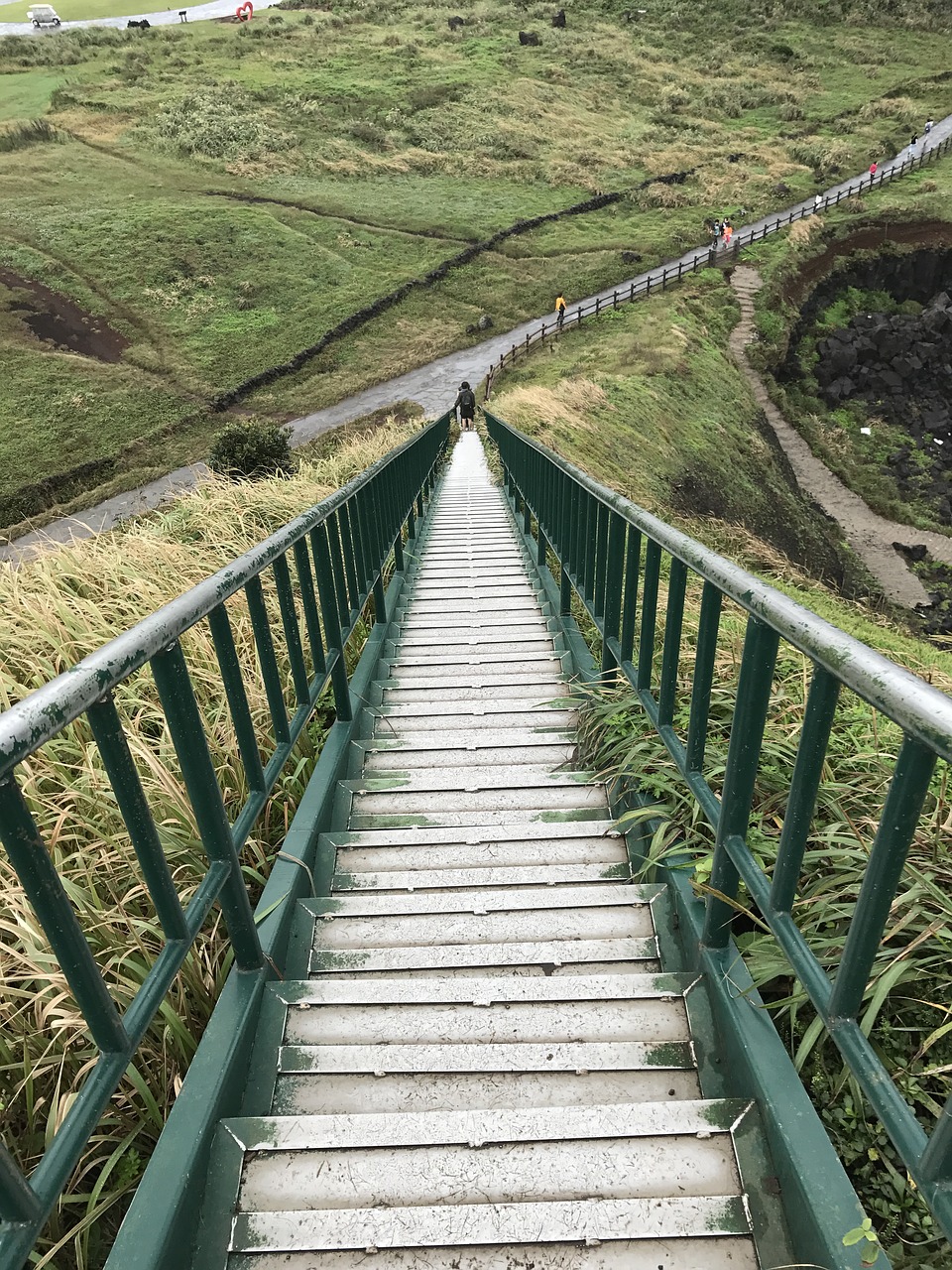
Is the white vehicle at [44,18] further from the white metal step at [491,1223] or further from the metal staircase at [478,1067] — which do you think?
the white metal step at [491,1223]

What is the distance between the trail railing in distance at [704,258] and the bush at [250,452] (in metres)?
12.3

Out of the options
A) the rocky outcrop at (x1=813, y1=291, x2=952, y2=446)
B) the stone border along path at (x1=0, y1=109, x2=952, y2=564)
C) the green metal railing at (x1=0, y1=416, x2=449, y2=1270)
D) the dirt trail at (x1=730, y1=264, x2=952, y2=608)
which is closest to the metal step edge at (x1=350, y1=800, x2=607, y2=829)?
the green metal railing at (x1=0, y1=416, x2=449, y2=1270)

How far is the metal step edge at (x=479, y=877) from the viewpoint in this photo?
2.52 meters

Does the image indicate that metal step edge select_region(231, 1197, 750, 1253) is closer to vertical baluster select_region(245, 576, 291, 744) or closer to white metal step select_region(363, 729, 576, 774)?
vertical baluster select_region(245, 576, 291, 744)

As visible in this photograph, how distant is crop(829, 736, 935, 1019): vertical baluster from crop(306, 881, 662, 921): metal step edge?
1.14 metres

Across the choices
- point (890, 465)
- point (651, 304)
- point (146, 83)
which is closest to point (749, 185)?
point (651, 304)

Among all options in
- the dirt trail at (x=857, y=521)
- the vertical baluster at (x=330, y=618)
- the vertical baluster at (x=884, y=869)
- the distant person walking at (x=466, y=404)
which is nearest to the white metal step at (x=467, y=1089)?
the vertical baluster at (x=884, y=869)

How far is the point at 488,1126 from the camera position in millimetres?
1599

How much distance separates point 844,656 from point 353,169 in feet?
174

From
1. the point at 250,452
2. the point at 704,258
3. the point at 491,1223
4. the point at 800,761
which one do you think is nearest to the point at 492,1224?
the point at 491,1223

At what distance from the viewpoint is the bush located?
13.3m

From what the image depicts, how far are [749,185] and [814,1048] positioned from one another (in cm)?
5429

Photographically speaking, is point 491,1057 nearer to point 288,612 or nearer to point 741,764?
point 741,764

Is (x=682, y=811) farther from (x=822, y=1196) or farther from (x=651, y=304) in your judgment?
(x=651, y=304)
